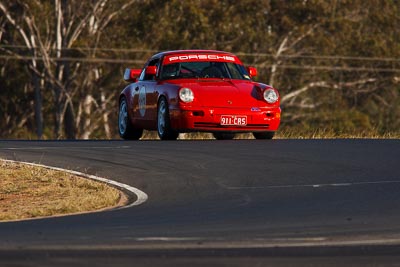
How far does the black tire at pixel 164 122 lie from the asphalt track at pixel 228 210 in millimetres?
1040

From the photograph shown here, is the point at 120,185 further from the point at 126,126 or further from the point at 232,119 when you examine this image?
the point at 126,126

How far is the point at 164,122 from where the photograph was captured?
19641 millimetres

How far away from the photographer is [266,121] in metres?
19.4

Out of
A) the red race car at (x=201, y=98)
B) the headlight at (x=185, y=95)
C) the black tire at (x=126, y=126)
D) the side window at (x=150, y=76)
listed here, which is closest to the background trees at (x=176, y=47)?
the black tire at (x=126, y=126)

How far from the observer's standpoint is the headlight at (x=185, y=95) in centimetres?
1902

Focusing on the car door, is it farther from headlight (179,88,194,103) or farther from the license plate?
the license plate

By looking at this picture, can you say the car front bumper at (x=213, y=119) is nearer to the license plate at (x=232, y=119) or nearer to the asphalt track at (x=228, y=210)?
the license plate at (x=232, y=119)

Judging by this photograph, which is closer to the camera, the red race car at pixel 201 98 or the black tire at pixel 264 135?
the red race car at pixel 201 98

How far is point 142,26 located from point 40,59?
15.6ft

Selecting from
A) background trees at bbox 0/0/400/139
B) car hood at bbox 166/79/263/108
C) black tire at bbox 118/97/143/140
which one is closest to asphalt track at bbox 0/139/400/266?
car hood at bbox 166/79/263/108

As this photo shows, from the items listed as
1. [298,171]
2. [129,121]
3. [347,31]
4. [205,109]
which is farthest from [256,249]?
[347,31]

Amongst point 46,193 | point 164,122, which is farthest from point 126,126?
point 46,193

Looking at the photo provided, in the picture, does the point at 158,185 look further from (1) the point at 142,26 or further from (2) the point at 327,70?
(2) the point at 327,70

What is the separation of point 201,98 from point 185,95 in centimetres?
26
